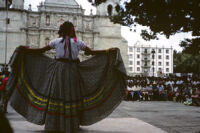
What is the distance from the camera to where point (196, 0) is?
468 cm

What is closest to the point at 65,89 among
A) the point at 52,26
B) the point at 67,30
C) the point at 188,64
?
the point at 67,30

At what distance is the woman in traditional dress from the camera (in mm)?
3527

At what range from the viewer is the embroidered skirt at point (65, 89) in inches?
138

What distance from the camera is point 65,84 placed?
11.7 feet

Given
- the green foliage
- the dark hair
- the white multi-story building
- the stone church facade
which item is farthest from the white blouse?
the white multi-story building

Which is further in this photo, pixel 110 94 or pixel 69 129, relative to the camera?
pixel 110 94

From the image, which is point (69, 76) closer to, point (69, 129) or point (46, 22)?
point (69, 129)

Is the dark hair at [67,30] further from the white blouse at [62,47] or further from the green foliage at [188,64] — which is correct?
the green foliage at [188,64]

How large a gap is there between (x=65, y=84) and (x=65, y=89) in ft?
0.27

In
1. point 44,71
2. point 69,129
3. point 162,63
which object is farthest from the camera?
point 162,63

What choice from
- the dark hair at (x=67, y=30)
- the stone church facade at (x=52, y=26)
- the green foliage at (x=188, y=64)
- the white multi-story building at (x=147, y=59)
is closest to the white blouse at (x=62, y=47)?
the dark hair at (x=67, y=30)

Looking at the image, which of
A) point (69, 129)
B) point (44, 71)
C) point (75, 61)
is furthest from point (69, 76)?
point (69, 129)

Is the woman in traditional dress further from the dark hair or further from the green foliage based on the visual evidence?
the green foliage

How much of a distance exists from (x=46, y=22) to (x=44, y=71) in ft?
144
